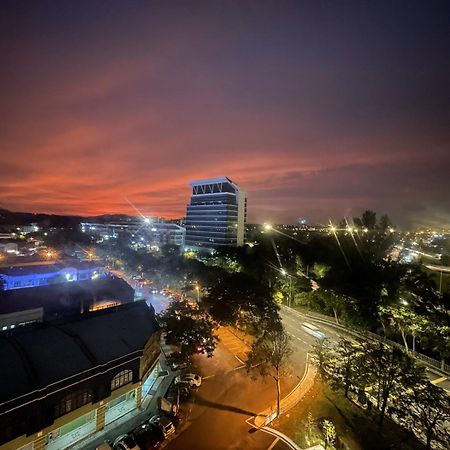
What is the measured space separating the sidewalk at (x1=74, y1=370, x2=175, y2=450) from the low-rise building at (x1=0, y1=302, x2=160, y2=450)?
319mm

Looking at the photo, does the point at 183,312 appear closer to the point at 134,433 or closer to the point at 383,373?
the point at 134,433

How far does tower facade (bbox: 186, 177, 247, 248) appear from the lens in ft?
371

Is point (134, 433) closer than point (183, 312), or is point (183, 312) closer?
point (134, 433)

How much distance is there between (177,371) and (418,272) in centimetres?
3451

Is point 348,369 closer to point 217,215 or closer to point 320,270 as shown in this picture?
point 320,270

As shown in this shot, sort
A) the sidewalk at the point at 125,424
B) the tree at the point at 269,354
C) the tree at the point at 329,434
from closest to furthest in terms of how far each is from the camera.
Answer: the sidewalk at the point at 125,424 → the tree at the point at 329,434 → the tree at the point at 269,354

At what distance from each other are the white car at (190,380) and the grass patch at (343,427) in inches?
293

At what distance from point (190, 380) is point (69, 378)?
10.6 metres

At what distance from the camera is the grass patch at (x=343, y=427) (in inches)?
745

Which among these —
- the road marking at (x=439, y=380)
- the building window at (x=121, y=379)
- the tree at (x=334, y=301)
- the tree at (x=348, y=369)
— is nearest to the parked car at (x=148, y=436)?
the building window at (x=121, y=379)

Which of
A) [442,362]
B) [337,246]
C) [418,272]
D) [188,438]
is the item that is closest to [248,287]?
[188,438]

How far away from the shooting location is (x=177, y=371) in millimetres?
26250

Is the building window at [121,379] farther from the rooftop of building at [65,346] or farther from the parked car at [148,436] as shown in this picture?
the parked car at [148,436]

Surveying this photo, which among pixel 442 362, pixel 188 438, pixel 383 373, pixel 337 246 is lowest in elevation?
pixel 188 438
